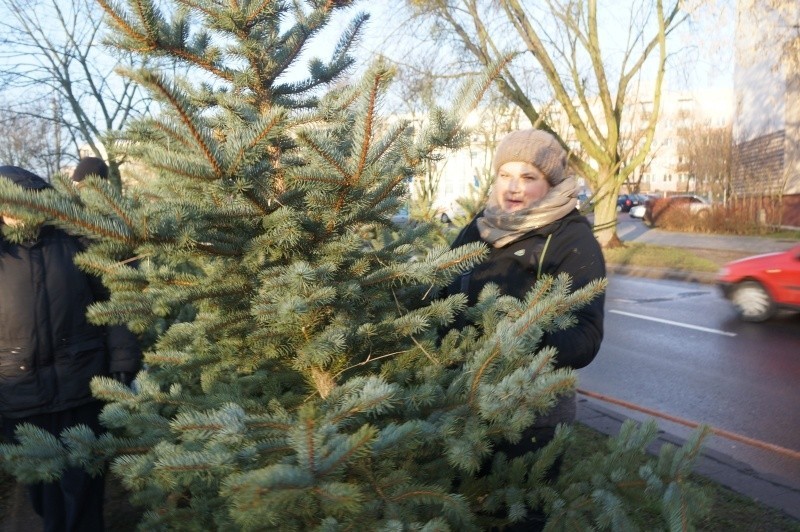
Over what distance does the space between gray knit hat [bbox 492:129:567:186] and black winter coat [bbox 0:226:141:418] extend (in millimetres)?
2045

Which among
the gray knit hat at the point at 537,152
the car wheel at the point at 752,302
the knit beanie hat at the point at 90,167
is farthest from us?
the car wheel at the point at 752,302

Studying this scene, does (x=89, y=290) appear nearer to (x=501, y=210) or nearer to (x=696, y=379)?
(x=501, y=210)

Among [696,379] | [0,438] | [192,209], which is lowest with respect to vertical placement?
[696,379]

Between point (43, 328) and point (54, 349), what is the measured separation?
0.37 ft

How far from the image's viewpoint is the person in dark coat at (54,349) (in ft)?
9.63

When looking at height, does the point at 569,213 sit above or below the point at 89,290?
above

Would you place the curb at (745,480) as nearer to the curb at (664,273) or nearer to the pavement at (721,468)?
the pavement at (721,468)

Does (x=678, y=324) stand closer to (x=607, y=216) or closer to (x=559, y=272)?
(x=559, y=272)

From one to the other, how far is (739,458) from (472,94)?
15.0 feet

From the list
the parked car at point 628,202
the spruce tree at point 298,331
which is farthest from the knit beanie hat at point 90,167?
the parked car at point 628,202

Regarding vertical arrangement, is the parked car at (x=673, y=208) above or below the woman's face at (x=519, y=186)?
below

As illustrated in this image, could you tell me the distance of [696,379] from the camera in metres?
7.49

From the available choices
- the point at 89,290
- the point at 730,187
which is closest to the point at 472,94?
the point at 89,290

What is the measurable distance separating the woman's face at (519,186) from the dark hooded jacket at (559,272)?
0.19 m
